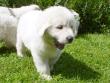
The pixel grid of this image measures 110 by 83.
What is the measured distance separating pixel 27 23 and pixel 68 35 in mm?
1088

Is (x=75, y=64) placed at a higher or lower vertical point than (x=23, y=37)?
lower

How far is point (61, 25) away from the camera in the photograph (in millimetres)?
5406

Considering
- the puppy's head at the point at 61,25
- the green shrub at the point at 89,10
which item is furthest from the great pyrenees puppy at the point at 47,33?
the green shrub at the point at 89,10

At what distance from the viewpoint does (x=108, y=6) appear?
888cm

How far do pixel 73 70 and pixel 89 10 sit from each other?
259cm

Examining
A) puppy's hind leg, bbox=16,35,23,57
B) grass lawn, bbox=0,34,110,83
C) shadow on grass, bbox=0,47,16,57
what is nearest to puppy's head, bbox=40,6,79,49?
grass lawn, bbox=0,34,110,83

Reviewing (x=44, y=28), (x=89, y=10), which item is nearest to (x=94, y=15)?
(x=89, y=10)

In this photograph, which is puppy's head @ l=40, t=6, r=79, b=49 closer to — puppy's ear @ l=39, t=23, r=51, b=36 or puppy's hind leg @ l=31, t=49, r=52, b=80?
puppy's ear @ l=39, t=23, r=51, b=36

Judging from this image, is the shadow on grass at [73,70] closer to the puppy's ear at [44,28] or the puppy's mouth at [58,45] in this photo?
the puppy's mouth at [58,45]

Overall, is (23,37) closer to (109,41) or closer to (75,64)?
(75,64)

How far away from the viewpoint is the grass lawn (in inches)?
237

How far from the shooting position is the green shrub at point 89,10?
340 inches

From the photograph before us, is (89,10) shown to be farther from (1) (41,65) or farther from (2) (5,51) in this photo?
(1) (41,65)

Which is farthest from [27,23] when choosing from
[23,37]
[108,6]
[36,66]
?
[108,6]
